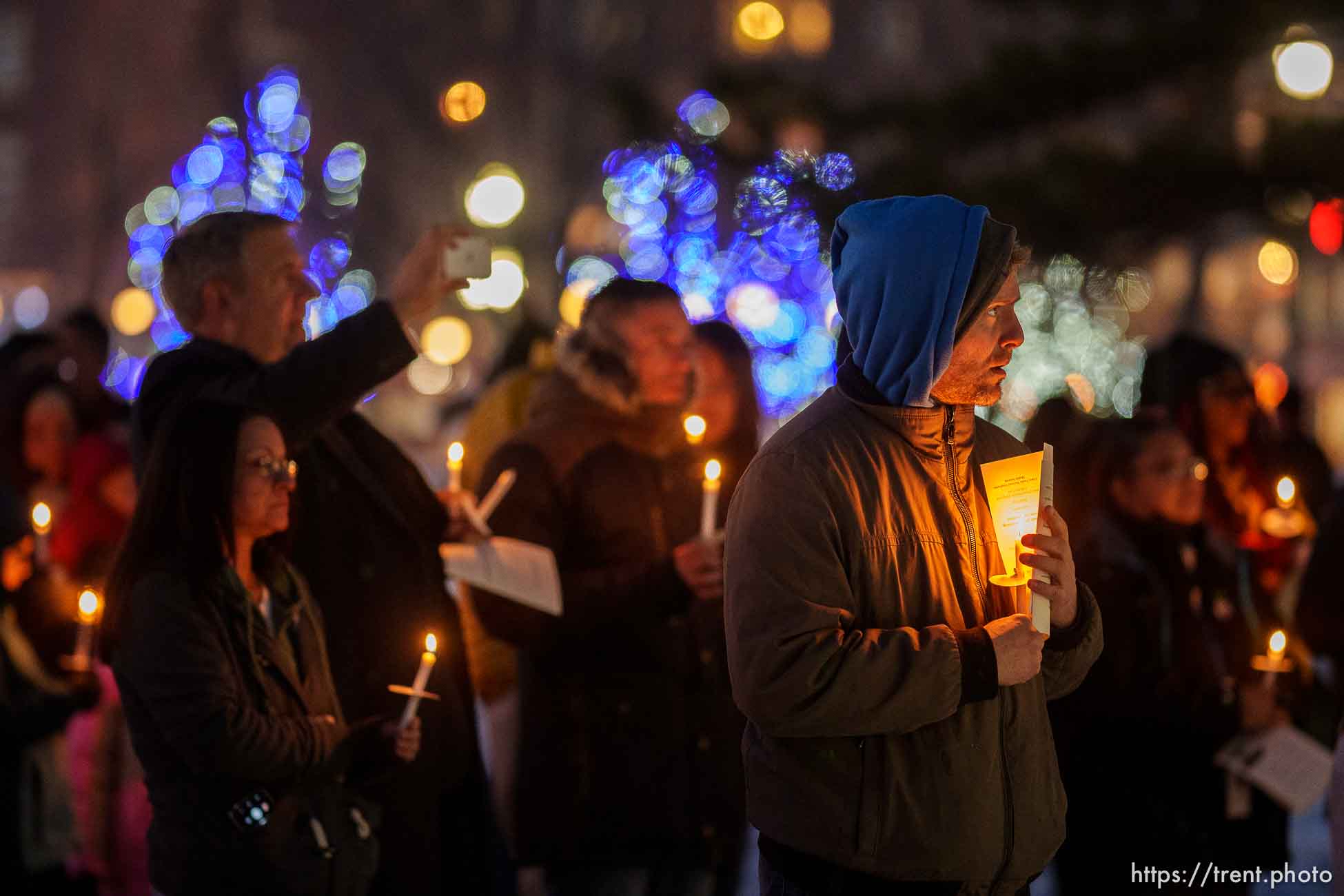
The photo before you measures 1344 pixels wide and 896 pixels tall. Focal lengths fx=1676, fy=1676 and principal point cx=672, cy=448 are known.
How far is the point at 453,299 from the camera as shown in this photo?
3509 cm

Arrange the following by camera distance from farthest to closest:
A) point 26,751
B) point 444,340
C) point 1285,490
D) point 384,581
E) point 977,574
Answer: point 444,340 < point 26,751 < point 1285,490 < point 384,581 < point 977,574

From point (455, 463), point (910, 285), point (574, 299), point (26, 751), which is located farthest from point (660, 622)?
point (574, 299)

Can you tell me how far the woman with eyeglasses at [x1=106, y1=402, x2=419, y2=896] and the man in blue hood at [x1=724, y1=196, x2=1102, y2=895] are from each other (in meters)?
1.09

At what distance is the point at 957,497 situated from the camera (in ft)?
10.4

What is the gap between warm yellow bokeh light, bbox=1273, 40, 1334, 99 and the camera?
38.4ft

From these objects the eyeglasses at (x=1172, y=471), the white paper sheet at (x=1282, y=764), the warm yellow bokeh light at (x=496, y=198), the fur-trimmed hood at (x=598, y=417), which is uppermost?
the warm yellow bokeh light at (x=496, y=198)

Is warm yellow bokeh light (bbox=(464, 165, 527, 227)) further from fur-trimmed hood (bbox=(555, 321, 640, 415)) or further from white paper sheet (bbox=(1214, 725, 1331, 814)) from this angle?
white paper sheet (bbox=(1214, 725, 1331, 814))

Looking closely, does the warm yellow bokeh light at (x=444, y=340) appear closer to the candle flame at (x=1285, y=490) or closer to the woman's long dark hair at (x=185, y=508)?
the candle flame at (x=1285, y=490)

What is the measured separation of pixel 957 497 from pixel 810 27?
39.9 metres

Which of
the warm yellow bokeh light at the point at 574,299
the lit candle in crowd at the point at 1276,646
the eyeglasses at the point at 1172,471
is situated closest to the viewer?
the lit candle in crowd at the point at 1276,646

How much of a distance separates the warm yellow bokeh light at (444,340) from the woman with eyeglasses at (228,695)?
21723 mm

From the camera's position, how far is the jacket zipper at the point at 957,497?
3162mm

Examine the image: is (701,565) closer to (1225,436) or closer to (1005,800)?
(1005,800)

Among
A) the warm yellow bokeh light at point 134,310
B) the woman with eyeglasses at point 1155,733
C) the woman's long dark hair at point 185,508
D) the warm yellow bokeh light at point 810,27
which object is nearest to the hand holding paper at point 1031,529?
the woman's long dark hair at point 185,508
